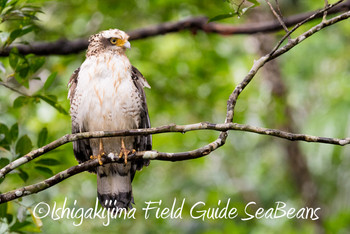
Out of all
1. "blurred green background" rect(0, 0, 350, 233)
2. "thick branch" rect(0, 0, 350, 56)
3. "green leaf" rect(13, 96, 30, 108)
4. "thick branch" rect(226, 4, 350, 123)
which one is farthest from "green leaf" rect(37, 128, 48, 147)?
"thick branch" rect(0, 0, 350, 56)

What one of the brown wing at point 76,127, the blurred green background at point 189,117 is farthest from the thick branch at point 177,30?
the brown wing at point 76,127

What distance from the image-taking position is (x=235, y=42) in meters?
9.24

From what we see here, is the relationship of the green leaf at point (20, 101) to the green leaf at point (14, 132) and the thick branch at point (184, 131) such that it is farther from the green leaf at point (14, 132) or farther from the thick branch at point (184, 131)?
the thick branch at point (184, 131)

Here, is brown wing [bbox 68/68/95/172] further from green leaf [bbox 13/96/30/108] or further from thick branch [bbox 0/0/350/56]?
thick branch [bbox 0/0/350/56]

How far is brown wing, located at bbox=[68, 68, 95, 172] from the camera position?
340 cm

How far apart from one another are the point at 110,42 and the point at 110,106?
0.42 m

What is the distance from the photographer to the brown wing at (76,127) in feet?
11.1

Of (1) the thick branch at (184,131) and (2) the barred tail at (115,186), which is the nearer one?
(1) the thick branch at (184,131)

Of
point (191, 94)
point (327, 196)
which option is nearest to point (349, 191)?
point (327, 196)

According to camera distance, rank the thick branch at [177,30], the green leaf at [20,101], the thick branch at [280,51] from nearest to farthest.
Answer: the thick branch at [280,51] → the green leaf at [20,101] → the thick branch at [177,30]

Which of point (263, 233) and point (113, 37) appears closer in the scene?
point (113, 37)

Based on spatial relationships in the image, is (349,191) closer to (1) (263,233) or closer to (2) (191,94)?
(1) (263,233)

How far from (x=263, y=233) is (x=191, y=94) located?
5.54ft

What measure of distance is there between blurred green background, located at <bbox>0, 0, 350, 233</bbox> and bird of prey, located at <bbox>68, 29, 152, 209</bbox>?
113cm
